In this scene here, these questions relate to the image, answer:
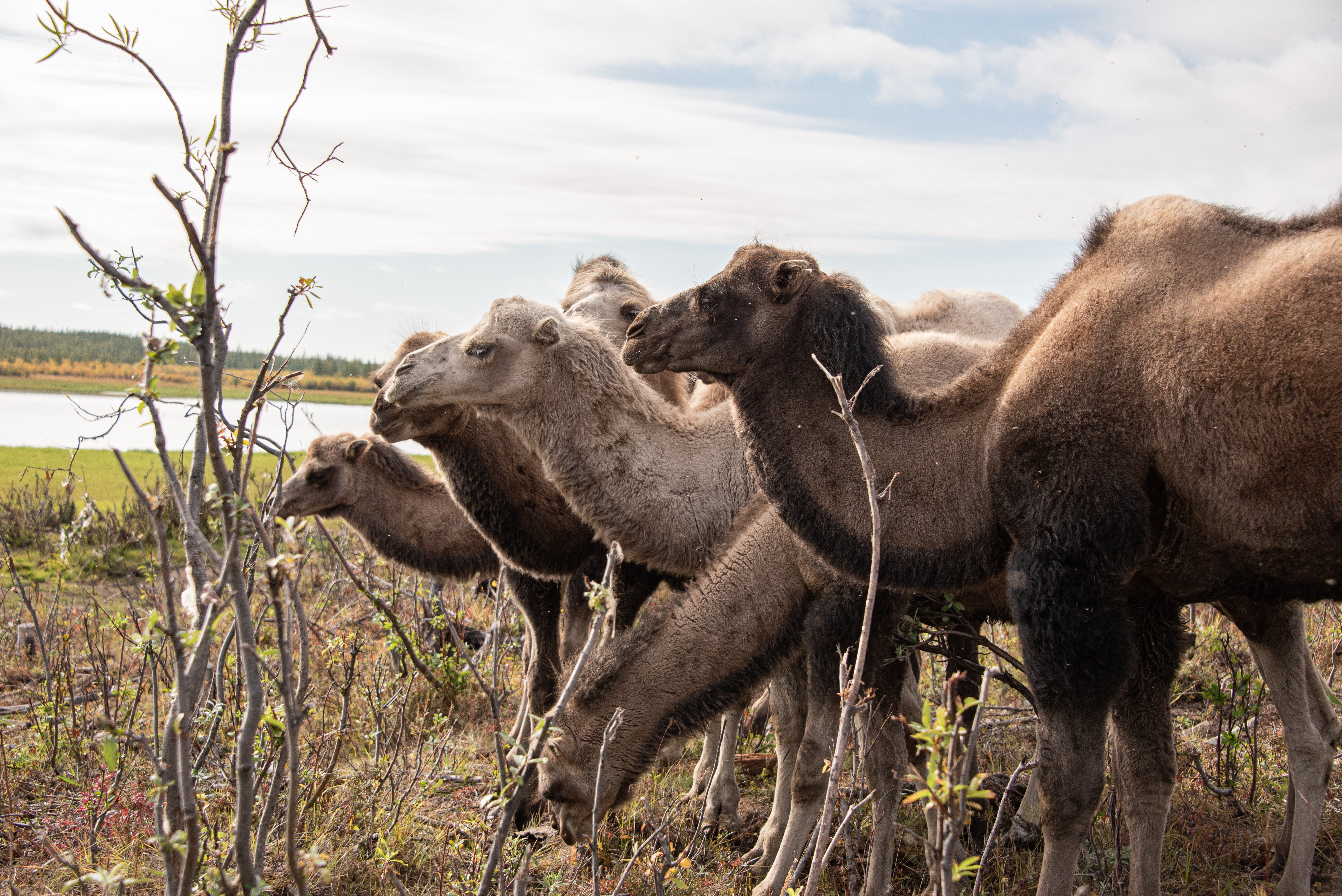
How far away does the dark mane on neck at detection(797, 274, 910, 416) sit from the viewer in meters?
4.81

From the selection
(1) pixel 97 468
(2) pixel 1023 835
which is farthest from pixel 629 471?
(1) pixel 97 468

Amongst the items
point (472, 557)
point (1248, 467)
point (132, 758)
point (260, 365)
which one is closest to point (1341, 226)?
point (1248, 467)

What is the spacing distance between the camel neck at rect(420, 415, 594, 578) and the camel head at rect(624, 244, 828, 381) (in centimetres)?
154

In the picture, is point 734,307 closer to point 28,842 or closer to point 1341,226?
point 1341,226

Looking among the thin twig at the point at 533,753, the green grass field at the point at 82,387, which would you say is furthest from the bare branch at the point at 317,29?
the green grass field at the point at 82,387

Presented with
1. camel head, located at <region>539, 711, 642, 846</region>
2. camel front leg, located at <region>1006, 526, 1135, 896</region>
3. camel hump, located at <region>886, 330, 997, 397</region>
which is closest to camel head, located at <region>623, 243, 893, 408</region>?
camel hump, located at <region>886, 330, 997, 397</region>

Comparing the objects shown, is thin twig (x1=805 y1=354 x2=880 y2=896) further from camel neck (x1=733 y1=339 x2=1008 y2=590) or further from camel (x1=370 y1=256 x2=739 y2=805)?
camel (x1=370 y1=256 x2=739 y2=805)

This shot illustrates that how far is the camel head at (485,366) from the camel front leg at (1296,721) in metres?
3.90

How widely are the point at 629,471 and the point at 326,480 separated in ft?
9.08

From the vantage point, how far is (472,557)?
297 inches

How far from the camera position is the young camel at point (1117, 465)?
154 inches

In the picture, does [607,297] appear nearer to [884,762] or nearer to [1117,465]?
[884,762]

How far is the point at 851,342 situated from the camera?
16.1 ft

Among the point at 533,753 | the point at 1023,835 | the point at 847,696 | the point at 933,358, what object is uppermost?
the point at 933,358
